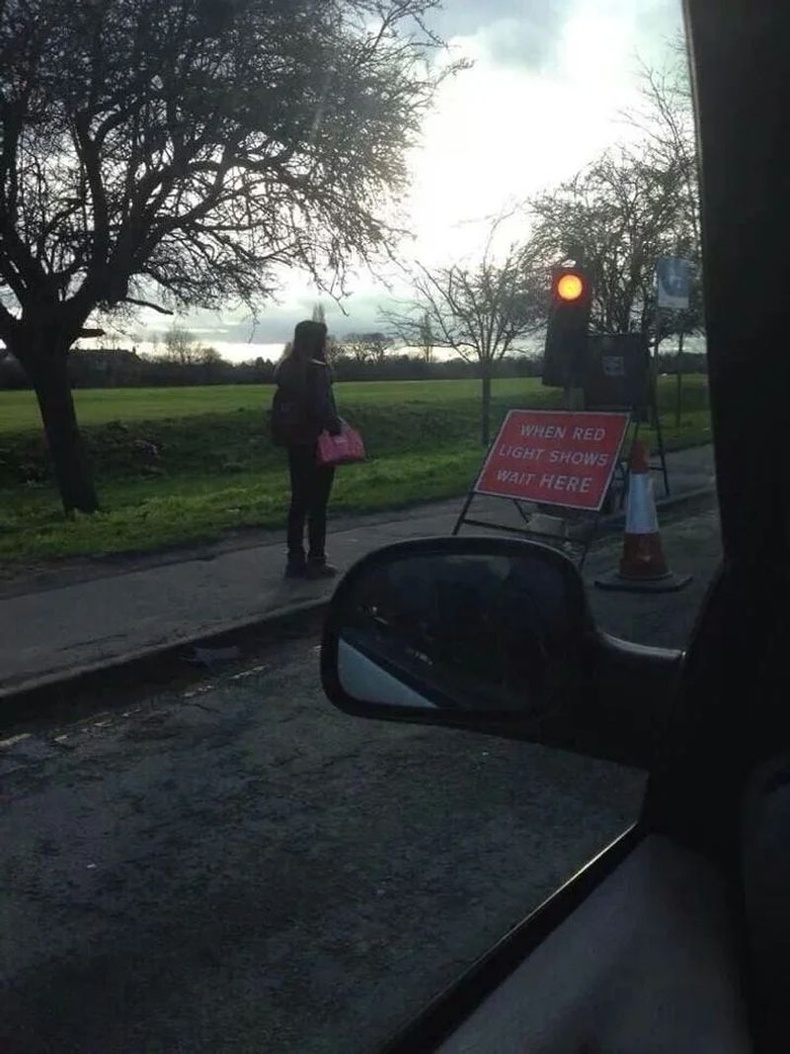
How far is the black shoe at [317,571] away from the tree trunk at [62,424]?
6.85m

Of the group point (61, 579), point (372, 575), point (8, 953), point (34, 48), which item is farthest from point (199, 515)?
point (372, 575)

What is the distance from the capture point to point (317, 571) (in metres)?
8.53

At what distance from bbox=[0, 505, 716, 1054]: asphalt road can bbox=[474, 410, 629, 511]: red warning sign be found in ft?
10.9

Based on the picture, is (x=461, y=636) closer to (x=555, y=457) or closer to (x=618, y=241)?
(x=555, y=457)

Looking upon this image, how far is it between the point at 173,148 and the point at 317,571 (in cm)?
612

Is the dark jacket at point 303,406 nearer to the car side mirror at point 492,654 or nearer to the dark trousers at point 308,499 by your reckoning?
the dark trousers at point 308,499

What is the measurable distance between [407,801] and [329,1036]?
1557 mm

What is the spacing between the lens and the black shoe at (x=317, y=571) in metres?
8.52

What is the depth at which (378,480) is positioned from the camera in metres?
15.1

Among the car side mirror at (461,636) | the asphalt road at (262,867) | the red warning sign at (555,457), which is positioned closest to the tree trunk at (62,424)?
the red warning sign at (555,457)

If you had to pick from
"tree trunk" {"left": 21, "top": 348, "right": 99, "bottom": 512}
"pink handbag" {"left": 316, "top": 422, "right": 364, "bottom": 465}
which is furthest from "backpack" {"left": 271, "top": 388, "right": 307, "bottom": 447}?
"tree trunk" {"left": 21, "top": 348, "right": 99, "bottom": 512}

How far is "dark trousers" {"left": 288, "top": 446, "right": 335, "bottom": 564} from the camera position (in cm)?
838

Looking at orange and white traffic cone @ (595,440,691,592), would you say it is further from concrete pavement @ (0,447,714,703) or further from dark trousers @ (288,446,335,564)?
dark trousers @ (288,446,335,564)

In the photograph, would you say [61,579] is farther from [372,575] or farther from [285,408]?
[372,575]
